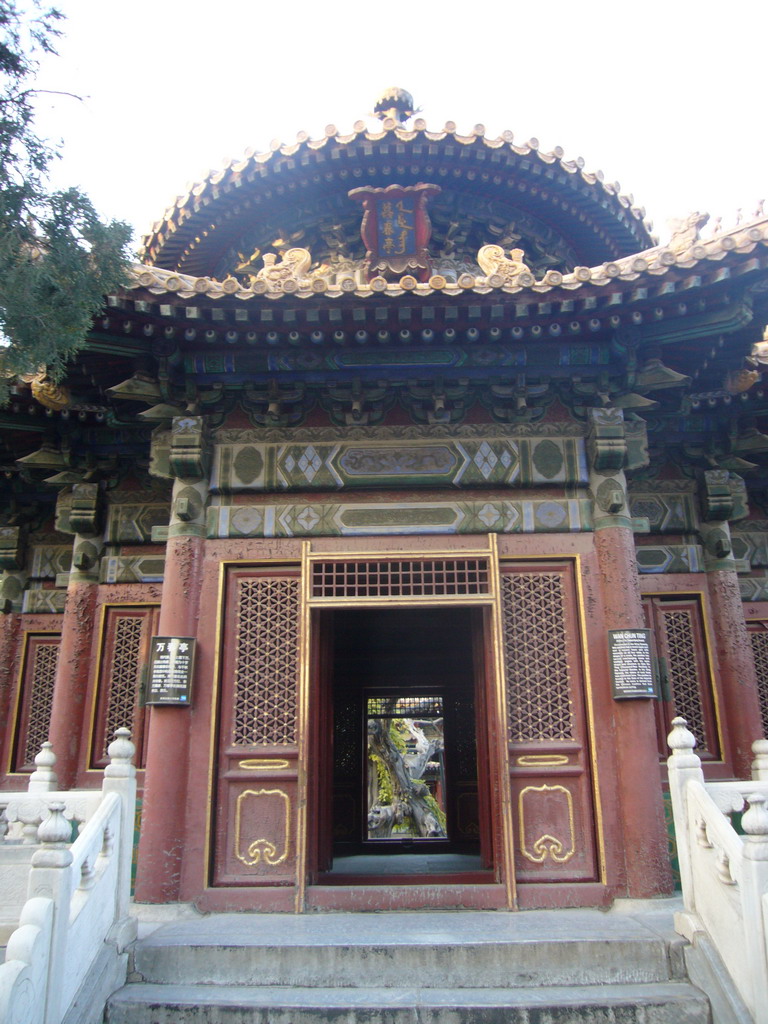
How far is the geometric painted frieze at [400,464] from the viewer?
23.8ft

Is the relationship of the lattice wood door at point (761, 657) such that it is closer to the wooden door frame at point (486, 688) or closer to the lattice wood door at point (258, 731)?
the wooden door frame at point (486, 688)

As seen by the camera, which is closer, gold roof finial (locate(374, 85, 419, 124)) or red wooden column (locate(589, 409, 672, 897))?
red wooden column (locate(589, 409, 672, 897))

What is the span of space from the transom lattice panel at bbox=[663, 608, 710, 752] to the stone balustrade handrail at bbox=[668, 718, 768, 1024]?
2.29 m

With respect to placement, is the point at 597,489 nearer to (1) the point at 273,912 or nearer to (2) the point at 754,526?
(2) the point at 754,526

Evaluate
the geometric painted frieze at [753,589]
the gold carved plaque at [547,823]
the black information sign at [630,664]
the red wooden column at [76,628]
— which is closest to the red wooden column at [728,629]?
the geometric painted frieze at [753,589]

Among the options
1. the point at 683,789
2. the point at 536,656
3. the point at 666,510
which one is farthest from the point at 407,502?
the point at 683,789

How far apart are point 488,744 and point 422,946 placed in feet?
7.36

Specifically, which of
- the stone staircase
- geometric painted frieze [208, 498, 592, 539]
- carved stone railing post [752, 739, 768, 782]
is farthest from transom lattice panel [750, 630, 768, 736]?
the stone staircase

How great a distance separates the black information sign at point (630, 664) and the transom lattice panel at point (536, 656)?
0.44 meters

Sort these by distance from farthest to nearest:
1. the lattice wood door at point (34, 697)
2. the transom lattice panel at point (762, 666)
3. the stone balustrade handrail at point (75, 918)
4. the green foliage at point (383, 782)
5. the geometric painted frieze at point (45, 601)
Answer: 1. the green foliage at point (383, 782)
2. the geometric painted frieze at point (45, 601)
3. the lattice wood door at point (34, 697)
4. the transom lattice panel at point (762, 666)
5. the stone balustrade handrail at point (75, 918)

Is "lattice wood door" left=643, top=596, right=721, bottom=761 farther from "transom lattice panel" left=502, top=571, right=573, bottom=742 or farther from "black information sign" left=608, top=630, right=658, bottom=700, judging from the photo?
"transom lattice panel" left=502, top=571, right=573, bottom=742

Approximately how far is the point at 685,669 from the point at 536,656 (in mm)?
2218

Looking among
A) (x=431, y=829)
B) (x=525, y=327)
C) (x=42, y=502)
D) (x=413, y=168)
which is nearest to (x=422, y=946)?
(x=525, y=327)

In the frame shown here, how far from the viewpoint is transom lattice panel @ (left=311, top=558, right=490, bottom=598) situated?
6.96m
